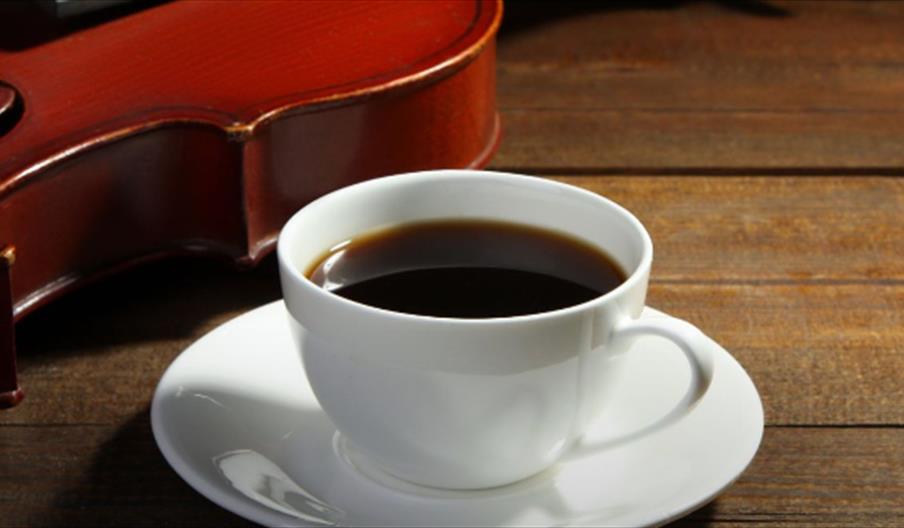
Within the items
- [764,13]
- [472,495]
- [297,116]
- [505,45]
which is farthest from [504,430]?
[764,13]

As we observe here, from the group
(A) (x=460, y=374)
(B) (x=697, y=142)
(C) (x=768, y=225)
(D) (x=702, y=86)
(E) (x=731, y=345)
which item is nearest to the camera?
(A) (x=460, y=374)

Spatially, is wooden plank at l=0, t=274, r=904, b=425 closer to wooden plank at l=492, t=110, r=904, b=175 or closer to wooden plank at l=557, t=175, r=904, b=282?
wooden plank at l=557, t=175, r=904, b=282

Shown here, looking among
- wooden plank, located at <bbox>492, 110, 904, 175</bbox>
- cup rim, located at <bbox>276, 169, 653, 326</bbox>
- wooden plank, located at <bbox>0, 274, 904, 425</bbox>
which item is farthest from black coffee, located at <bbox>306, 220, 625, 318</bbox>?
wooden plank, located at <bbox>492, 110, 904, 175</bbox>

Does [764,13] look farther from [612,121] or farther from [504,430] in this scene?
[504,430]

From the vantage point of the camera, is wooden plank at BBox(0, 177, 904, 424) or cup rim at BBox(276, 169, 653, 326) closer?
cup rim at BBox(276, 169, 653, 326)

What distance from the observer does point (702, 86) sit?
43.2 inches

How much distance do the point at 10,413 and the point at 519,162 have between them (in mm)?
428

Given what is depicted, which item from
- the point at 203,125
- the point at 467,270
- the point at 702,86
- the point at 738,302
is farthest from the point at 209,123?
the point at 702,86

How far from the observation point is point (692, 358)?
0.53 meters

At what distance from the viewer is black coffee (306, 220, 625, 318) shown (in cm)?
57

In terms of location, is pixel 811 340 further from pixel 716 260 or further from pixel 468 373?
pixel 468 373

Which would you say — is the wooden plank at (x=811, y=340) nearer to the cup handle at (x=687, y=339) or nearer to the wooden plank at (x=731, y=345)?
the wooden plank at (x=731, y=345)

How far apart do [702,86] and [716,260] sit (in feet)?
1.02

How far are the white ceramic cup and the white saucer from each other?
0.04ft
